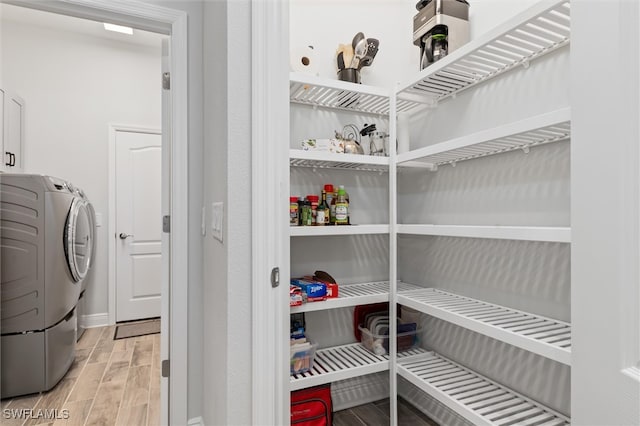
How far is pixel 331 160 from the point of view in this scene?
163cm

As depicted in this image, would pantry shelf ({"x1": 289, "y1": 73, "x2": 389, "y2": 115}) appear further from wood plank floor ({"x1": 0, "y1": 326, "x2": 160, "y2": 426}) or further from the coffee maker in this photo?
wood plank floor ({"x1": 0, "y1": 326, "x2": 160, "y2": 426})

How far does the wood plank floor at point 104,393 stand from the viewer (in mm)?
1892

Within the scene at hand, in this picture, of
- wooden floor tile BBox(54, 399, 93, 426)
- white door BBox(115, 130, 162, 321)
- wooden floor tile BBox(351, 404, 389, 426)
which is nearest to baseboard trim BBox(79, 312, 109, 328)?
white door BBox(115, 130, 162, 321)

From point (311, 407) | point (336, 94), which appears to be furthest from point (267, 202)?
point (311, 407)

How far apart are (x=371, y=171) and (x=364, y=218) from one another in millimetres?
292

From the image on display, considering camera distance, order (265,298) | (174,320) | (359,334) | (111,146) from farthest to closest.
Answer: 1. (111,146)
2. (359,334)
3. (174,320)
4. (265,298)

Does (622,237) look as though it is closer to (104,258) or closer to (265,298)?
(265,298)

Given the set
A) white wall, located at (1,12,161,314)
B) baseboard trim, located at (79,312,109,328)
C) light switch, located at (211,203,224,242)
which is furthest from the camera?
baseboard trim, located at (79,312,109,328)

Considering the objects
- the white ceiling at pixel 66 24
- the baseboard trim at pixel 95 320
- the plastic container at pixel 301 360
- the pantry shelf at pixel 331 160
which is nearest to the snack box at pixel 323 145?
the pantry shelf at pixel 331 160

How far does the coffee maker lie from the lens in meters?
1.55

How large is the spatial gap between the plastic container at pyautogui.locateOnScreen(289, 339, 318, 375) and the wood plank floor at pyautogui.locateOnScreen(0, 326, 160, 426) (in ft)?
2.97

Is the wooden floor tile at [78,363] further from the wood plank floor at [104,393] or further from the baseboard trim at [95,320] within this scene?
the baseboard trim at [95,320]

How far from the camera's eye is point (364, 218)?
6.71 feet

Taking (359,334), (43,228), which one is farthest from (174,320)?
(43,228)
